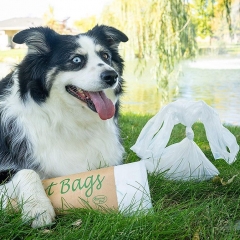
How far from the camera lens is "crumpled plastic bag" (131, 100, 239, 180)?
3119 millimetres

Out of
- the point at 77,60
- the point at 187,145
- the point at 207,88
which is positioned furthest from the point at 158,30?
the point at 207,88

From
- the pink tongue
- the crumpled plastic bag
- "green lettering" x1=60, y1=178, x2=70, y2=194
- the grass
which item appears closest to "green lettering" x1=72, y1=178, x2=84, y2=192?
"green lettering" x1=60, y1=178, x2=70, y2=194

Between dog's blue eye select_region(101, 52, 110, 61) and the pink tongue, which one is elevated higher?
dog's blue eye select_region(101, 52, 110, 61)

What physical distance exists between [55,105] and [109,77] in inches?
18.5

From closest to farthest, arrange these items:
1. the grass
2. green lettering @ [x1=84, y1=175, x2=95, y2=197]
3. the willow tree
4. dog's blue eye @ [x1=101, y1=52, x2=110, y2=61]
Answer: the grass → green lettering @ [x1=84, y1=175, x2=95, y2=197] → dog's blue eye @ [x1=101, y1=52, x2=110, y2=61] → the willow tree

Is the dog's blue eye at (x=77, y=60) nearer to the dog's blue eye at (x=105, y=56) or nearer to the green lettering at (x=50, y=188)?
the dog's blue eye at (x=105, y=56)

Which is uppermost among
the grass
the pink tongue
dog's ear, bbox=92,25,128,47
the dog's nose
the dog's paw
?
dog's ear, bbox=92,25,128,47

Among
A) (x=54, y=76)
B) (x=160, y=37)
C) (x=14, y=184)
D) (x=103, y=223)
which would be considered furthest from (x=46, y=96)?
(x=160, y=37)

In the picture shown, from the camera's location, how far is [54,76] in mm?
2744

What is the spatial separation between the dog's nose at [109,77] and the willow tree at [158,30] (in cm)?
490

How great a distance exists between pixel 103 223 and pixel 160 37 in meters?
5.88

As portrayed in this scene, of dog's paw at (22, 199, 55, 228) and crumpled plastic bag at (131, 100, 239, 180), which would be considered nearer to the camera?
dog's paw at (22, 199, 55, 228)

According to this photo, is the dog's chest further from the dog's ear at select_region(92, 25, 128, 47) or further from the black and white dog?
the dog's ear at select_region(92, 25, 128, 47)

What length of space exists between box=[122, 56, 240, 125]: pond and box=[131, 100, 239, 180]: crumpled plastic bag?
662cm
